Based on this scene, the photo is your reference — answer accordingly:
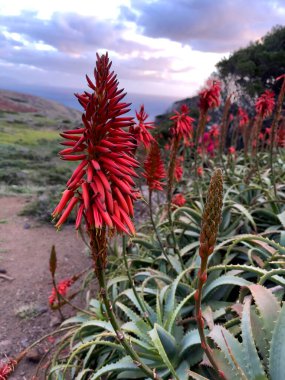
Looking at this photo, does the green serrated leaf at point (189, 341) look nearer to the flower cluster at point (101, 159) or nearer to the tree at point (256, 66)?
the flower cluster at point (101, 159)

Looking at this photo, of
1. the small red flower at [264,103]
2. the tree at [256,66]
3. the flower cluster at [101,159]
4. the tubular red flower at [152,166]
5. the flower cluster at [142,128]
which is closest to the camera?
the flower cluster at [101,159]

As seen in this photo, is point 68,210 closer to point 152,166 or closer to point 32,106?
point 152,166

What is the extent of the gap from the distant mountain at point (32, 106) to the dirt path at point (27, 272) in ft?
69.2

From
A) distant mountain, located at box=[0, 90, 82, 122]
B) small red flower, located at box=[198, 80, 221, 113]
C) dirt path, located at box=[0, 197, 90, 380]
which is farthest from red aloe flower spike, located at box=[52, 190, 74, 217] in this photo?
distant mountain, located at box=[0, 90, 82, 122]

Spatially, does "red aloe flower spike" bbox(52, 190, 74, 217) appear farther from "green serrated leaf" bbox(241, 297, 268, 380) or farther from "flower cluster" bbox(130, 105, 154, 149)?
"green serrated leaf" bbox(241, 297, 268, 380)

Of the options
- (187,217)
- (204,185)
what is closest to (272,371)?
A: (187,217)

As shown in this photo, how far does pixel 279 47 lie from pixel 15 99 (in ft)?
73.4

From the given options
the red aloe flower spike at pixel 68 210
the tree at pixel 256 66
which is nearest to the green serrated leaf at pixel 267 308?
the red aloe flower spike at pixel 68 210

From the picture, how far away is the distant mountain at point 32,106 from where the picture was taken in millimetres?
28705

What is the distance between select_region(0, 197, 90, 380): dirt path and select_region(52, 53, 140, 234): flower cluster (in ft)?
8.33

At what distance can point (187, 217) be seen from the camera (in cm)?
426

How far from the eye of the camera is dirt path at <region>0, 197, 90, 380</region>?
14.1ft

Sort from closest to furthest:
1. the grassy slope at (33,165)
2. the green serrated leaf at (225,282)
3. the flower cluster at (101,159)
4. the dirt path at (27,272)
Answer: the flower cluster at (101,159)
the green serrated leaf at (225,282)
the dirt path at (27,272)
the grassy slope at (33,165)

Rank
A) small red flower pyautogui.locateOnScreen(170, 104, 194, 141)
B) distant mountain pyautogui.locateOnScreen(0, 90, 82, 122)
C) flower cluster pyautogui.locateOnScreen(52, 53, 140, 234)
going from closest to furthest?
1. flower cluster pyautogui.locateOnScreen(52, 53, 140, 234)
2. small red flower pyautogui.locateOnScreen(170, 104, 194, 141)
3. distant mountain pyautogui.locateOnScreen(0, 90, 82, 122)
